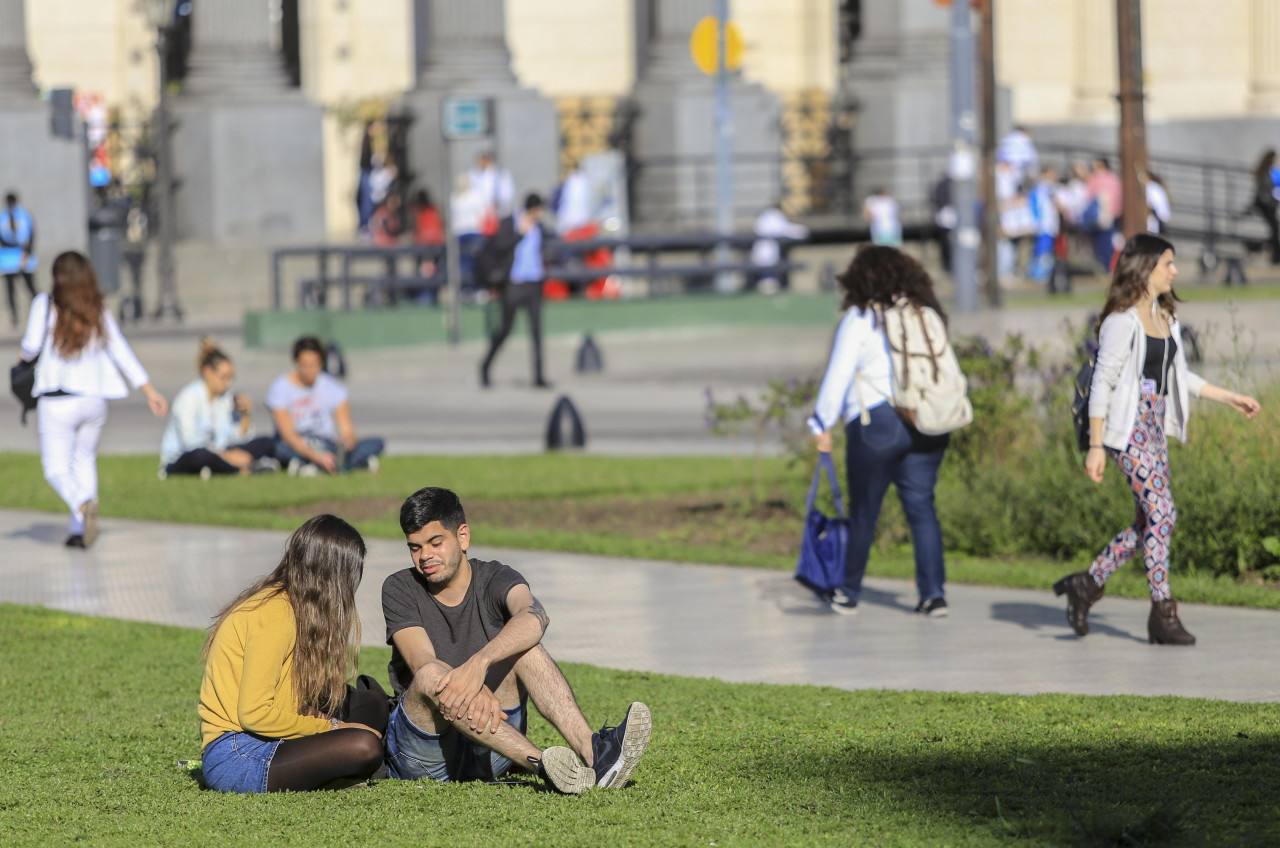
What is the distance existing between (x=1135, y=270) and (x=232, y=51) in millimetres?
22760

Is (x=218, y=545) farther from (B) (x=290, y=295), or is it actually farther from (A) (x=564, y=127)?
(A) (x=564, y=127)

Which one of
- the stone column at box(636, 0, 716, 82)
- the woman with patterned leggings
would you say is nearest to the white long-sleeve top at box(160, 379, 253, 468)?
the woman with patterned leggings

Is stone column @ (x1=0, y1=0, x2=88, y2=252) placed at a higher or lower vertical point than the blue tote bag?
higher

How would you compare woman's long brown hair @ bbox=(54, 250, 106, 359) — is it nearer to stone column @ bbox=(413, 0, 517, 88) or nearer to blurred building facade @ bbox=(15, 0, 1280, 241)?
blurred building facade @ bbox=(15, 0, 1280, 241)

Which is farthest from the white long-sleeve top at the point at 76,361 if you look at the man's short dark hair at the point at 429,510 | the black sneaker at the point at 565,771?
the black sneaker at the point at 565,771

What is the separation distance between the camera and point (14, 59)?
28.8m

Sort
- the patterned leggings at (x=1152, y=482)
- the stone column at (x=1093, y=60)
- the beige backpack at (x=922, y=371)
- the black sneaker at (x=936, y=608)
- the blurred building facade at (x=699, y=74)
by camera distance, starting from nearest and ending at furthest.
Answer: the patterned leggings at (x=1152, y=482) → the beige backpack at (x=922, y=371) → the black sneaker at (x=936, y=608) → the blurred building facade at (x=699, y=74) → the stone column at (x=1093, y=60)

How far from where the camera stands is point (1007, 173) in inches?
1235

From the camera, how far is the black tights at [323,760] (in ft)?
19.7

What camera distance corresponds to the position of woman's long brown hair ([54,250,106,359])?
1095 cm

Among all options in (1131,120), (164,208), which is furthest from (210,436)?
(164,208)

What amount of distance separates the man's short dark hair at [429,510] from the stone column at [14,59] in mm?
24781

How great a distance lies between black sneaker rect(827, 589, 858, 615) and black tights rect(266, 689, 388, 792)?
3.74 meters

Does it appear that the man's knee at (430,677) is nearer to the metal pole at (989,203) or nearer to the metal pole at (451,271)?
the metal pole at (451,271)
